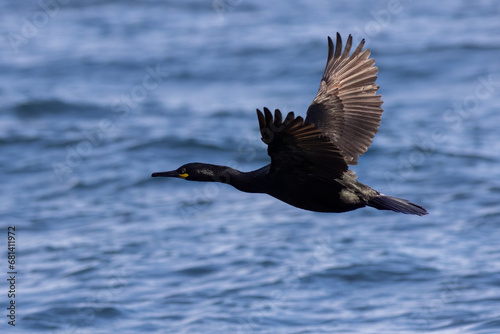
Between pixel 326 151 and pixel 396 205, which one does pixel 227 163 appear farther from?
pixel 326 151

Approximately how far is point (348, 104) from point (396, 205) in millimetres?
1144

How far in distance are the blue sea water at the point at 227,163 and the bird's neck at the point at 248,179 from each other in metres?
2.55

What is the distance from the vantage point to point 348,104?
22.5 feet

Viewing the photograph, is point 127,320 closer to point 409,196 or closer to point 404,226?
point 404,226

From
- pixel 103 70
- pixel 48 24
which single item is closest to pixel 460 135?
pixel 103 70

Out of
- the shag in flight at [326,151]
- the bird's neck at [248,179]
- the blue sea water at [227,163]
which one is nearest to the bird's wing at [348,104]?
the shag in flight at [326,151]

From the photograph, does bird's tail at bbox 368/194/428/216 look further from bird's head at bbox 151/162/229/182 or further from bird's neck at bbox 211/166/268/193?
bird's head at bbox 151/162/229/182

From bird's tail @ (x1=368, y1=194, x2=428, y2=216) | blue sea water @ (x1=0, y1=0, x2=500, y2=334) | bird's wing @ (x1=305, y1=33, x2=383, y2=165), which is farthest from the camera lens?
blue sea water @ (x1=0, y1=0, x2=500, y2=334)

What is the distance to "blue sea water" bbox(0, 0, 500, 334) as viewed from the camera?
29.0 feet

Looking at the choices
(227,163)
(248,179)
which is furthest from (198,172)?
(227,163)

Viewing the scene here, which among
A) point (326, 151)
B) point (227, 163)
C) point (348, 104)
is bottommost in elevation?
point (326, 151)

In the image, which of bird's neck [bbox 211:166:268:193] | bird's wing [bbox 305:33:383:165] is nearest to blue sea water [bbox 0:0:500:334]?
bird's wing [bbox 305:33:383:165]

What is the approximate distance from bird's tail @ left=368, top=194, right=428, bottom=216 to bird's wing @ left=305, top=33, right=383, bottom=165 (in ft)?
1.78

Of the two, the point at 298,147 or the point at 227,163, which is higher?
the point at 227,163
